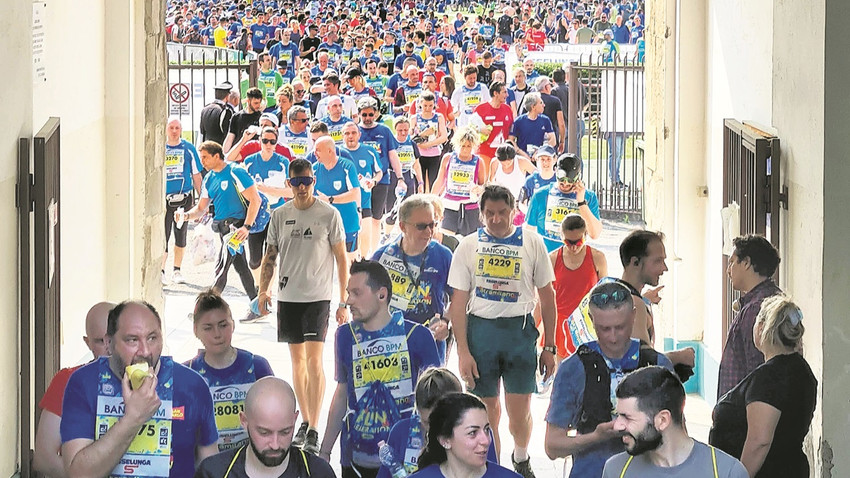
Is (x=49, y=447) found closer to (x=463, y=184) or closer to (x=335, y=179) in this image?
(x=335, y=179)

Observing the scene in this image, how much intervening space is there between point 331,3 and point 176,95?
23.2 meters

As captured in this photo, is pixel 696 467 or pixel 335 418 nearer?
pixel 696 467

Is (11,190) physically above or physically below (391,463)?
above

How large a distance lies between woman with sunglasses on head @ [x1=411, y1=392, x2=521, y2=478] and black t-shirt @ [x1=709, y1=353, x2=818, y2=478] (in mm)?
1186

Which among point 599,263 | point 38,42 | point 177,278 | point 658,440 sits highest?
point 38,42

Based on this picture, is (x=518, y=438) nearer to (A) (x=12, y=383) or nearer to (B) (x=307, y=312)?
(B) (x=307, y=312)

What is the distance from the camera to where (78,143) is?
9789 mm

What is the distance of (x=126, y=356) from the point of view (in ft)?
18.8

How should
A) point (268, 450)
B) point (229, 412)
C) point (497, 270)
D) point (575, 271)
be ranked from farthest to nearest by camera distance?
point (575, 271) → point (497, 270) → point (229, 412) → point (268, 450)

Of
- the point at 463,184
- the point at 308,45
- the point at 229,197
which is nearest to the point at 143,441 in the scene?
the point at 229,197

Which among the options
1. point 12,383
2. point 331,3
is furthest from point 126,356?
point 331,3

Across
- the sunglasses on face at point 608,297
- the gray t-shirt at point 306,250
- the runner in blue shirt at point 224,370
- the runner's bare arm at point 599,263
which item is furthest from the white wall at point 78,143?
the sunglasses on face at point 608,297

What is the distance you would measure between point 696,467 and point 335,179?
7.85 meters

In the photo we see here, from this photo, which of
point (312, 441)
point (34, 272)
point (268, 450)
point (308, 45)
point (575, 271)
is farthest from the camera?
point (308, 45)
